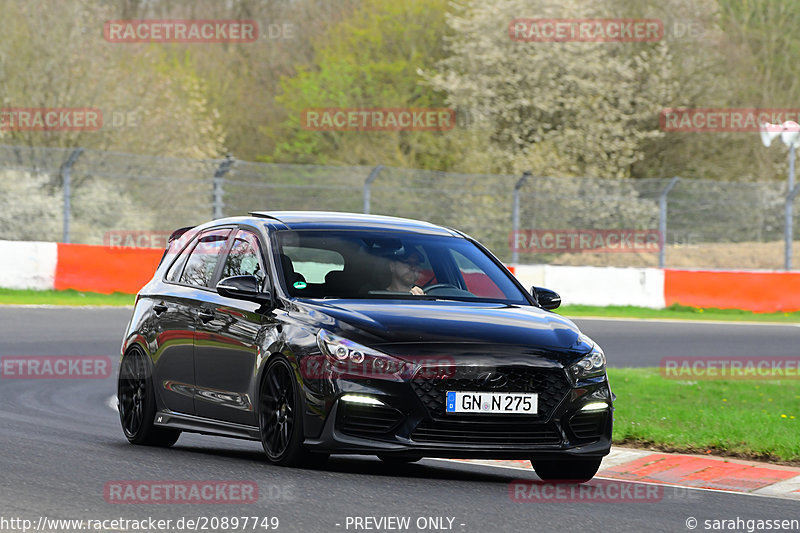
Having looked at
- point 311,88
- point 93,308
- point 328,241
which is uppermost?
point 311,88

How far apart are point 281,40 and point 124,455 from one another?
2219 inches

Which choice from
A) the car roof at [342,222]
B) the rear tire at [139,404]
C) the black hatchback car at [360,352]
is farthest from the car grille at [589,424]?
the rear tire at [139,404]

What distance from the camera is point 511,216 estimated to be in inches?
1215

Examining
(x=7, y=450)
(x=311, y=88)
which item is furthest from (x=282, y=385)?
(x=311, y=88)

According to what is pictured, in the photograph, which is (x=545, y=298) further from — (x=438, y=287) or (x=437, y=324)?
(x=437, y=324)

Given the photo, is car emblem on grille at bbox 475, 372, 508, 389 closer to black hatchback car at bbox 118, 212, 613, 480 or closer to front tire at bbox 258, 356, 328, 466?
black hatchback car at bbox 118, 212, 613, 480

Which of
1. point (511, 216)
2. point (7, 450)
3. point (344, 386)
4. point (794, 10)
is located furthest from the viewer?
point (794, 10)

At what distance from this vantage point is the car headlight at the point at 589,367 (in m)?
8.56

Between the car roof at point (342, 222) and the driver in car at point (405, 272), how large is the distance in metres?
0.32

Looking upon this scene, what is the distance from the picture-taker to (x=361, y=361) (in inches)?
325

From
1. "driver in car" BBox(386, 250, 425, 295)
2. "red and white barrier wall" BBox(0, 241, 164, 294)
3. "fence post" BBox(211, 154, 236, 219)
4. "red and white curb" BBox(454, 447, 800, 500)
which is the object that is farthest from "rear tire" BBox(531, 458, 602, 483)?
"fence post" BBox(211, 154, 236, 219)

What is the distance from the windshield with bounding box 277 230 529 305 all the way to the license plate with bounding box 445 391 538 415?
45.3 inches

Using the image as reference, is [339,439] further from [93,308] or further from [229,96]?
[229,96]

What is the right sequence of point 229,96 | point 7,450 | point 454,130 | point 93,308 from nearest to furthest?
point 7,450
point 93,308
point 454,130
point 229,96
